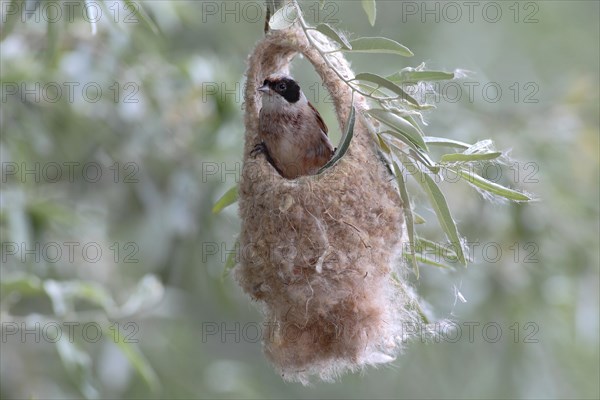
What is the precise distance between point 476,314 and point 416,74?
3.69 meters

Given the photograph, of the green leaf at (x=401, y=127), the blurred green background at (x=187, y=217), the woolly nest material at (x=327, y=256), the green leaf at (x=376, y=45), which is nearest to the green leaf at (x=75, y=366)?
the blurred green background at (x=187, y=217)

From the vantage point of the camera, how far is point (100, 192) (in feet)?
18.2

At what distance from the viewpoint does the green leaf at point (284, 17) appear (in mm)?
2465

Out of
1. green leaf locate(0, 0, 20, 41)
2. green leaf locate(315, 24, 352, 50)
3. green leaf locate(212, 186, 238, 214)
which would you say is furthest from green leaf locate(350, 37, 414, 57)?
green leaf locate(0, 0, 20, 41)

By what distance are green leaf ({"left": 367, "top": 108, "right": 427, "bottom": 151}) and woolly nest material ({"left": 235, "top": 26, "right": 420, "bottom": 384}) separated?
9.0 inches

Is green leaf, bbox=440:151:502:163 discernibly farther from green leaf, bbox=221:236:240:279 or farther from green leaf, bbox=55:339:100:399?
green leaf, bbox=55:339:100:399

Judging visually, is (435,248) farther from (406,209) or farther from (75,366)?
(75,366)

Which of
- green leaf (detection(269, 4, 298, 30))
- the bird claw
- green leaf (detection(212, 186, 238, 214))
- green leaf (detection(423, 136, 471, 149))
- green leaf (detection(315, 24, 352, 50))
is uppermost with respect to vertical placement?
green leaf (detection(269, 4, 298, 30))

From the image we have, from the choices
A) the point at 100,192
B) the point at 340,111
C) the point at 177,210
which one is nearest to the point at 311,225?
the point at 340,111

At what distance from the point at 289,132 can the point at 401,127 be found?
0.96m

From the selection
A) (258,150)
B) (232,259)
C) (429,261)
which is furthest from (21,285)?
(429,261)

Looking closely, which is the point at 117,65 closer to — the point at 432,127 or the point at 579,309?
the point at 432,127

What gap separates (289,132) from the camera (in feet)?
11.2

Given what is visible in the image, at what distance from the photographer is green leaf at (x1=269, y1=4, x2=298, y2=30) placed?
8.09 ft
